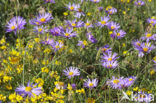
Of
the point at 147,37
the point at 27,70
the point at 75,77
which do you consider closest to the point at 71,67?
the point at 75,77

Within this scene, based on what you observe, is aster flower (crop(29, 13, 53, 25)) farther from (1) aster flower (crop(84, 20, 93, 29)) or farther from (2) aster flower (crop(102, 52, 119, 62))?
(2) aster flower (crop(102, 52, 119, 62))

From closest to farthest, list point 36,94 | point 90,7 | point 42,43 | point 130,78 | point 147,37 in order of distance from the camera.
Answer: point 36,94 < point 130,78 < point 42,43 < point 147,37 < point 90,7

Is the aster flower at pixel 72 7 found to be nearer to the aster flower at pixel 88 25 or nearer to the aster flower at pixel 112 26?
the aster flower at pixel 88 25

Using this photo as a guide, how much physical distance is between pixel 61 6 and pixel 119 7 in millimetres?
798

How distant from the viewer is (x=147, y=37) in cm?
286

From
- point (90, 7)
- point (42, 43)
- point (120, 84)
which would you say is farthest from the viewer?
point (90, 7)

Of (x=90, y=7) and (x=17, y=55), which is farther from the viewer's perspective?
(x=90, y=7)

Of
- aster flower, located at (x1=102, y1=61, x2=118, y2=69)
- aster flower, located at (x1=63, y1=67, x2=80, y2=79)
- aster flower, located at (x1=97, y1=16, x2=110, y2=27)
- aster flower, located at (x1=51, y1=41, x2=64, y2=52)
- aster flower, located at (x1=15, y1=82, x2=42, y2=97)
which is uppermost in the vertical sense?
aster flower, located at (x1=97, y1=16, x2=110, y2=27)

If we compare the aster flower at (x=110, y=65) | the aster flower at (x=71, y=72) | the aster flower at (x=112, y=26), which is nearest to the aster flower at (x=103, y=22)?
the aster flower at (x=112, y=26)

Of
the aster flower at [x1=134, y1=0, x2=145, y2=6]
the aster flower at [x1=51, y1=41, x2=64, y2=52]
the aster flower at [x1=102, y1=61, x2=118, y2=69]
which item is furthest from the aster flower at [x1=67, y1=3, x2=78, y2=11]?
the aster flower at [x1=102, y1=61, x2=118, y2=69]

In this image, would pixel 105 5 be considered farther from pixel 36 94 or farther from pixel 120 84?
pixel 36 94

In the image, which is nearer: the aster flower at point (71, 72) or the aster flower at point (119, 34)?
the aster flower at point (71, 72)

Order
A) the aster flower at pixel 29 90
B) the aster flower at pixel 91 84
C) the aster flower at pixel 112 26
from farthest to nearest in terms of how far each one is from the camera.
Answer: the aster flower at pixel 112 26 → the aster flower at pixel 91 84 → the aster flower at pixel 29 90

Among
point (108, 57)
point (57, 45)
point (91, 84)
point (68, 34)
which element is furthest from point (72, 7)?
point (91, 84)
